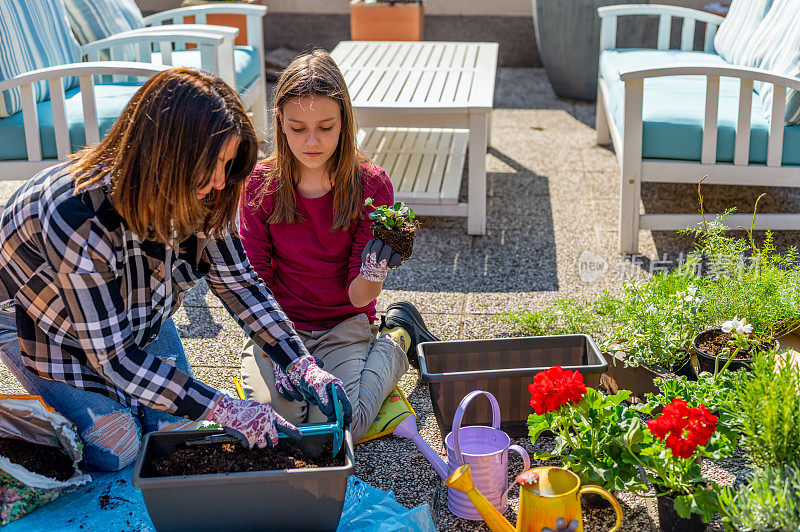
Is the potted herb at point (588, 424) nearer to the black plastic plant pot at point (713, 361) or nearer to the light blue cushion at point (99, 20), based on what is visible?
the black plastic plant pot at point (713, 361)

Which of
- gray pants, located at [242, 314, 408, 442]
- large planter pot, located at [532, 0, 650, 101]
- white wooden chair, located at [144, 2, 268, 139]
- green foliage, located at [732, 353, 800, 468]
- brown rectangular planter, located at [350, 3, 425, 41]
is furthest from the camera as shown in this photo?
brown rectangular planter, located at [350, 3, 425, 41]

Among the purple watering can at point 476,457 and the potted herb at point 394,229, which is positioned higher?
the potted herb at point 394,229

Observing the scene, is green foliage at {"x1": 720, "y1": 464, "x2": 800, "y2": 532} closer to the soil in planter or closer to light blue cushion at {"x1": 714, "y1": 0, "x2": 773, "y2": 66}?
the soil in planter

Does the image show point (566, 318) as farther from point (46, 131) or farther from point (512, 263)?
point (46, 131)

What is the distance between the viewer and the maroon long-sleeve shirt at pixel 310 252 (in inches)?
86.1

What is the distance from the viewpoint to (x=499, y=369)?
1994 millimetres

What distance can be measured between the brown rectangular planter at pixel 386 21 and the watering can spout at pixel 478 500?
4.99 metres

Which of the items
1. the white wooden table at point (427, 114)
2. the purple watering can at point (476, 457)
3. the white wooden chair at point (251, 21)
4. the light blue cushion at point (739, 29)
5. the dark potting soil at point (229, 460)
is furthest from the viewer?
the white wooden chair at point (251, 21)

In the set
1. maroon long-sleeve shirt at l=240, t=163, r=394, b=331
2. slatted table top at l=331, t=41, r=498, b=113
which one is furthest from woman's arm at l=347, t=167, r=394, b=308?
slatted table top at l=331, t=41, r=498, b=113

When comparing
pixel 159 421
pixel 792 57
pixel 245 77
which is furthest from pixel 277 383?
pixel 245 77

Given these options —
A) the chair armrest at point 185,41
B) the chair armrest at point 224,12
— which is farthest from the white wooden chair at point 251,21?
the chair armrest at point 185,41

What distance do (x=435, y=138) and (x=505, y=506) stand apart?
2.86 m

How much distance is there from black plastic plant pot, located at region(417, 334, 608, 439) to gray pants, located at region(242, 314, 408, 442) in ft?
0.43

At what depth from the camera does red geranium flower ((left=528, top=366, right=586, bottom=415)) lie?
1.56 meters
